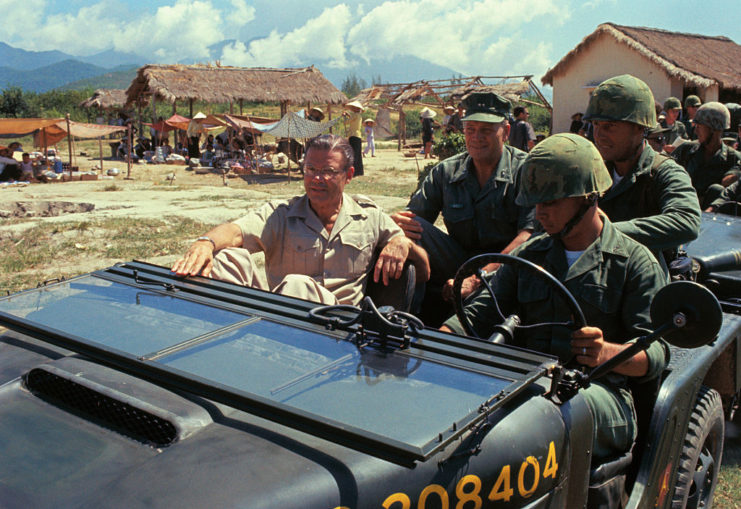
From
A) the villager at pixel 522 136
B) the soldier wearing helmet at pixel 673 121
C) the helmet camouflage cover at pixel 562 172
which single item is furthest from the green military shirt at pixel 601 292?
the villager at pixel 522 136

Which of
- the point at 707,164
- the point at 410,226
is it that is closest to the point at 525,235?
the point at 410,226

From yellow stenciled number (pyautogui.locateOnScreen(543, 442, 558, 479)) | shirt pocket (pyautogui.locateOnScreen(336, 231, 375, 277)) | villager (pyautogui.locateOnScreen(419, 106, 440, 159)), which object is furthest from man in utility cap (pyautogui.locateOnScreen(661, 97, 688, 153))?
villager (pyautogui.locateOnScreen(419, 106, 440, 159))

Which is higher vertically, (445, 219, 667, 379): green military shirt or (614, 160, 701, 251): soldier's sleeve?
(614, 160, 701, 251): soldier's sleeve

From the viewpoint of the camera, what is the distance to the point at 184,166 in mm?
23469

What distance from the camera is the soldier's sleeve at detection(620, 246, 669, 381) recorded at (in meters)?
2.38

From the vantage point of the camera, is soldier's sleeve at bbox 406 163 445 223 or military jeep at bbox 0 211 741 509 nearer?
military jeep at bbox 0 211 741 509

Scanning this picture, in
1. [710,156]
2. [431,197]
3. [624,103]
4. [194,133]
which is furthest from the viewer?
[194,133]

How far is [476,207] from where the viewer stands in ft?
13.2

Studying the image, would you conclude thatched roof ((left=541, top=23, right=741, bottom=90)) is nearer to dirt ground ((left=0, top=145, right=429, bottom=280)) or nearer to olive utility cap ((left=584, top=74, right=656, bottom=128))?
dirt ground ((left=0, top=145, right=429, bottom=280))

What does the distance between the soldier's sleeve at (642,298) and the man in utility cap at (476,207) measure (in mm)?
1297

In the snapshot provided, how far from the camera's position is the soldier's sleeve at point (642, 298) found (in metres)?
2.38

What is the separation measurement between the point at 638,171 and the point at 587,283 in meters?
1.33

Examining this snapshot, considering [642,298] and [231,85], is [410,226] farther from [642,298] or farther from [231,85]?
[231,85]

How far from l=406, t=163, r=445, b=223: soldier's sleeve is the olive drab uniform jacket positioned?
1612 millimetres
